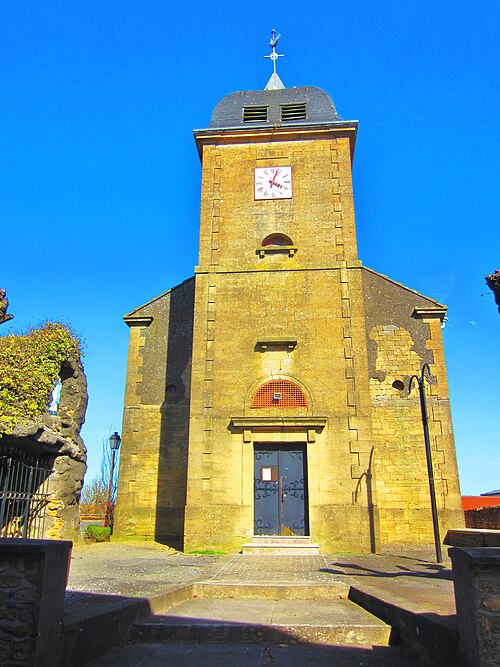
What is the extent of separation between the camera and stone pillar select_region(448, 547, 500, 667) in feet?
12.3

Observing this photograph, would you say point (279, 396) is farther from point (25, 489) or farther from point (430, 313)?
point (25, 489)

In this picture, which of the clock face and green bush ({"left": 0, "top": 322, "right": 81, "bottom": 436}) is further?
the clock face

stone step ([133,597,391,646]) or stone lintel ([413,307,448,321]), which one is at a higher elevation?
stone lintel ([413,307,448,321])

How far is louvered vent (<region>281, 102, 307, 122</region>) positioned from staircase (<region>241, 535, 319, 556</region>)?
516 inches

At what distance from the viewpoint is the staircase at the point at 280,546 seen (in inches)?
497

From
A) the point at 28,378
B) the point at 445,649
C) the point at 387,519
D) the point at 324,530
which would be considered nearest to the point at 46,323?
the point at 28,378

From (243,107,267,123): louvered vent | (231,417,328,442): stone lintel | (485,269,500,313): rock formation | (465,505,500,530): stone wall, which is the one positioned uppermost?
(243,107,267,123): louvered vent

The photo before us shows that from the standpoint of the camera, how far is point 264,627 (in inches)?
223

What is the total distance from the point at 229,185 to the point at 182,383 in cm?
652

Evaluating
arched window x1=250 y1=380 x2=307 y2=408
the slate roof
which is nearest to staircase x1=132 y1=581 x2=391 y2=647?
arched window x1=250 y1=380 x2=307 y2=408

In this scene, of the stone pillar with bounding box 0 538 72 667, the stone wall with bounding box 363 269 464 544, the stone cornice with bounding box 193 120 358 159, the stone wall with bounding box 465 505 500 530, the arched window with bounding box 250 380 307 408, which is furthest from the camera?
the stone wall with bounding box 465 505 500 530

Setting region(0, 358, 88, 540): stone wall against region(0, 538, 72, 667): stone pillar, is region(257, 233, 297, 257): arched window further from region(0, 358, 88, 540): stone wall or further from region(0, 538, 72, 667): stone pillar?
region(0, 538, 72, 667): stone pillar

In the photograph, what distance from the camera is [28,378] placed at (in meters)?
12.5

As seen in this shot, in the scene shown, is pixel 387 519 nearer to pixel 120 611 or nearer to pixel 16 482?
pixel 16 482
